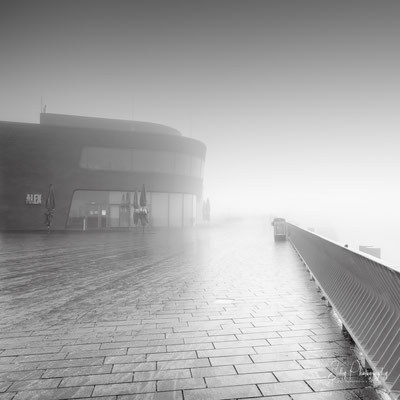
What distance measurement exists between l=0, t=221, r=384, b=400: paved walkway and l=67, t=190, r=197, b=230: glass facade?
26916 millimetres

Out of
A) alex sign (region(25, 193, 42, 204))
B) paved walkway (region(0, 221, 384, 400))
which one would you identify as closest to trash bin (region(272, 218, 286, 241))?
paved walkway (region(0, 221, 384, 400))

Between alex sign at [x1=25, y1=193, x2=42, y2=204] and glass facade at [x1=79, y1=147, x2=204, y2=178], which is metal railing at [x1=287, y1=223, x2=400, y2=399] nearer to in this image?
glass facade at [x1=79, y1=147, x2=204, y2=178]

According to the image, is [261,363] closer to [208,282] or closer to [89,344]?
[89,344]

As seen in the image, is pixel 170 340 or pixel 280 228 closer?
pixel 170 340

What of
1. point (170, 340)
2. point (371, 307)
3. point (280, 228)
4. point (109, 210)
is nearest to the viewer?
point (371, 307)

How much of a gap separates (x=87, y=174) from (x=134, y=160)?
509 centimetres

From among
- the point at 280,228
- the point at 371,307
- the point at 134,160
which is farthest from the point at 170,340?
the point at 134,160

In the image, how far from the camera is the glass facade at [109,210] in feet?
114

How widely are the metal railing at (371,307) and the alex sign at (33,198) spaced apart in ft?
107

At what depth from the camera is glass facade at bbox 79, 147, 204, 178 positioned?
35.3 metres

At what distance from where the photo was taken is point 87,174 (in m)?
34.8

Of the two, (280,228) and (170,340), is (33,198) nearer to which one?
(280,228)

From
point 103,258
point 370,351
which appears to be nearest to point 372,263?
point 370,351

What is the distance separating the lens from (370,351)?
3.39 metres
